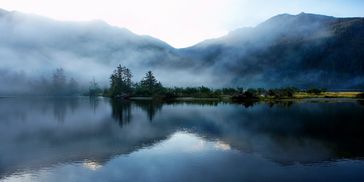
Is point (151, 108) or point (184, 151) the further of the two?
point (151, 108)

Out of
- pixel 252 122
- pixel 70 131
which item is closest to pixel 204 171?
pixel 70 131

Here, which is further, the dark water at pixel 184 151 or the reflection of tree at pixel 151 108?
the reflection of tree at pixel 151 108

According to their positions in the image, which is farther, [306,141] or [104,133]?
[104,133]

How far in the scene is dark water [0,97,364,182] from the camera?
139 feet

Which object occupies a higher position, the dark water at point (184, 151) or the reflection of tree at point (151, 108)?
the reflection of tree at point (151, 108)

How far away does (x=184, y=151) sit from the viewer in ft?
186

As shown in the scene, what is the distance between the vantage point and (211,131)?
79.4 m

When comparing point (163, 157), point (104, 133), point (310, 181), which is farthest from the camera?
point (104, 133)

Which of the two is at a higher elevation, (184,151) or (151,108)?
(151,108)

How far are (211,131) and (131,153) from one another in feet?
93.0

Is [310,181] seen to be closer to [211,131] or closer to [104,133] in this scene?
[211,131]

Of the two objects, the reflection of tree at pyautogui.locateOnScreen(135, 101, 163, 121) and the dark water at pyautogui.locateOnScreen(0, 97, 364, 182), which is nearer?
the dark water at pyautogui.locateOnScreen(0, 97, 364, 182)

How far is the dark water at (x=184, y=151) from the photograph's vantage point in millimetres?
42344

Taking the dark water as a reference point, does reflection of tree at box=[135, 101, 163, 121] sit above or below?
above
